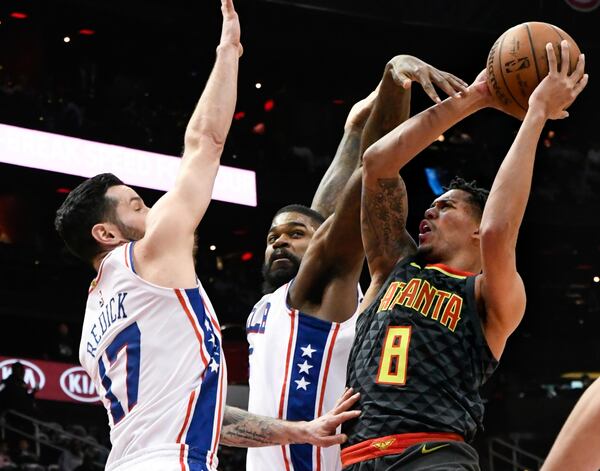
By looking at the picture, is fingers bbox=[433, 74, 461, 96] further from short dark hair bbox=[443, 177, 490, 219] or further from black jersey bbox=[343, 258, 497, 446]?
black jersey bbox=[343, 258, 497, 446]

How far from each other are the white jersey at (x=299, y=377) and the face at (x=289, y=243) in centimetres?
48

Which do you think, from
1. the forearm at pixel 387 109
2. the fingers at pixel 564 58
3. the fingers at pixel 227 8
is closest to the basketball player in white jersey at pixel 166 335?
the fingers at pixel 227 8

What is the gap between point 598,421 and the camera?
6.15ft

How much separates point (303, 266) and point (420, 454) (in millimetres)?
1385

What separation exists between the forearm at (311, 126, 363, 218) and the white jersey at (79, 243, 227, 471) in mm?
2075

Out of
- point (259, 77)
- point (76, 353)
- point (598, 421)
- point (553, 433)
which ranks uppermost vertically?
point (259, 77)

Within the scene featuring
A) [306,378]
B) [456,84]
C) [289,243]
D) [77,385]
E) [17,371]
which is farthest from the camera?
[77,385]

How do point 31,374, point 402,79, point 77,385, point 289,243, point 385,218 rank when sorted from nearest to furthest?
point 402,79, point 385,218, point 289,243, point 31,374, point 77,385

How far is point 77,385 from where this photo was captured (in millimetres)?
15953

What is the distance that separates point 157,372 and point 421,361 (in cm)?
104

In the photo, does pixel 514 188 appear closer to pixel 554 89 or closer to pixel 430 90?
pixel 554 89

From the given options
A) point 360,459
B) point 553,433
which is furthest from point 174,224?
point 553,433

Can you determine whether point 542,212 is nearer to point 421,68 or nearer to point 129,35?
point 129,35

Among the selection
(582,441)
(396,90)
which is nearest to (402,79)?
(396,90)
